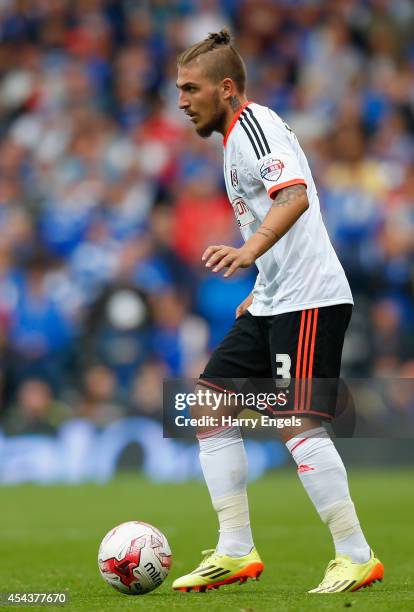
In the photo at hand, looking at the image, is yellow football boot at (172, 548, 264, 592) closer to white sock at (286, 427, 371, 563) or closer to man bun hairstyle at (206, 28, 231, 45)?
white sock at (286, 427, 371, 563)

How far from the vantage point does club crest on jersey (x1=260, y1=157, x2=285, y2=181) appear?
530 cm

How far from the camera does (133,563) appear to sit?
216 inches

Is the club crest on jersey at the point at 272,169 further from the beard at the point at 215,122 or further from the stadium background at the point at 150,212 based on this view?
the stadium background at the point at 150,212

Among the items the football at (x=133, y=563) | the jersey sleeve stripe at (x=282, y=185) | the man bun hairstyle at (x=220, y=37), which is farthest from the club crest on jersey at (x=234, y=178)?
the football at (x=133, y=563)

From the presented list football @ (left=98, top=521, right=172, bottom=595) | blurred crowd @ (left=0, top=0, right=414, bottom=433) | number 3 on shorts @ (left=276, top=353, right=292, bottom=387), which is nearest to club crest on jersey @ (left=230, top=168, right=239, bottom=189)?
number 3 on shorts @ (left=276, top=353, right=292, bottom=387)

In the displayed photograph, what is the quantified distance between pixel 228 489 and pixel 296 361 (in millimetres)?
704

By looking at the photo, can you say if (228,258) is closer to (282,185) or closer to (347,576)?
(282,185)

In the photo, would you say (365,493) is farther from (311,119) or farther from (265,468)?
(311,119)

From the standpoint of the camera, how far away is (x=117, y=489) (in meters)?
12.1

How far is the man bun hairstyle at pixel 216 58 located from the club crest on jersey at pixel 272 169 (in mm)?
490

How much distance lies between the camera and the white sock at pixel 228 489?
572 centimetres

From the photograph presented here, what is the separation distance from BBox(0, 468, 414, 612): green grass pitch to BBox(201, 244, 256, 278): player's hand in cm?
128

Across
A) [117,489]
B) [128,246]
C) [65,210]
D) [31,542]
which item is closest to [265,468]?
[117,489]

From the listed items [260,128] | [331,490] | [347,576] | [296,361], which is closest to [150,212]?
[260,128]
